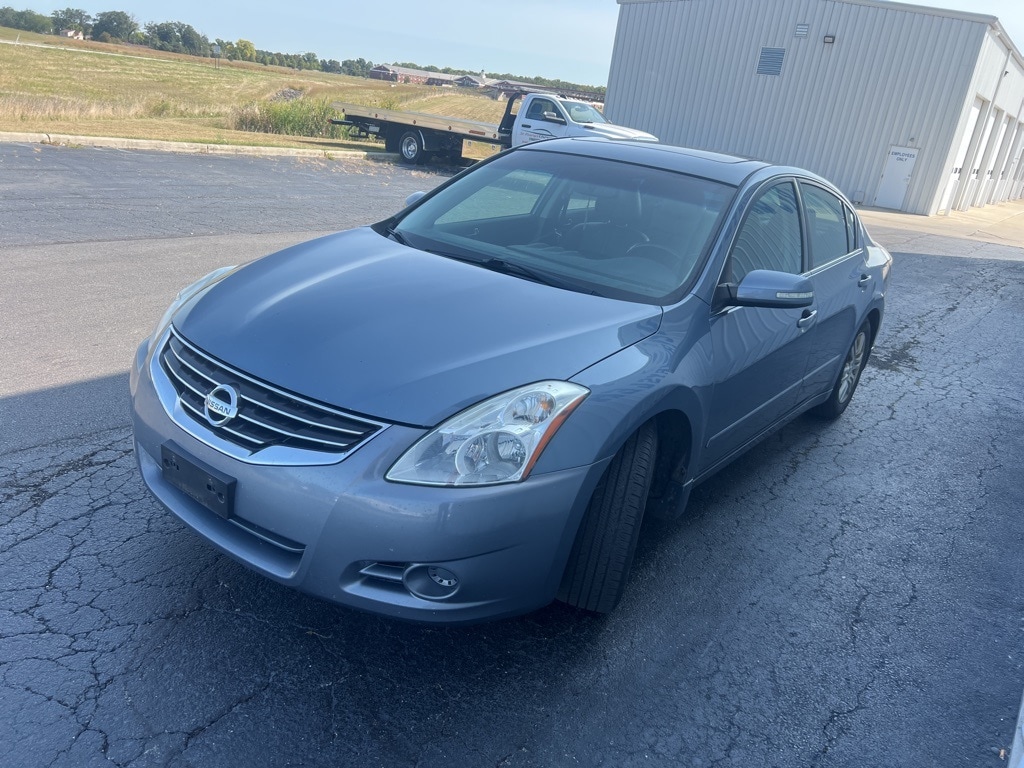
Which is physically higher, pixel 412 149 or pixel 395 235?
pixel 395 235

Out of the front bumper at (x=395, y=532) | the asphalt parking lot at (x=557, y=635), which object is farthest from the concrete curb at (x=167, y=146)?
the front bumper at (x=395, y=532)

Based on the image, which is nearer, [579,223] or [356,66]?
[579,223]

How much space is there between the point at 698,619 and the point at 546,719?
36.4 inches

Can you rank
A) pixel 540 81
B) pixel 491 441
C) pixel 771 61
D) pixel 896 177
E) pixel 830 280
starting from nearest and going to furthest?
1. pixel 491 441
2. pixel 830 280
3. pixel 896 177
4. pixel 771 61
5. pixel 540 81

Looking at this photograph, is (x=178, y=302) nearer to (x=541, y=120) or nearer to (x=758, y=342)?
(x=758, y=342)

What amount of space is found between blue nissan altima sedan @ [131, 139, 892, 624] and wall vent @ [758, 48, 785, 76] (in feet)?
84.0

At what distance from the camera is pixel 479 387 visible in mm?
2695

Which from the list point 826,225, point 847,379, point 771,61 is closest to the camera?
point 826,225

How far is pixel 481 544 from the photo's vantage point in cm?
256

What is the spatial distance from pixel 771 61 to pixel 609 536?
2771cm

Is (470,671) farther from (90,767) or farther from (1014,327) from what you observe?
(1014,327)

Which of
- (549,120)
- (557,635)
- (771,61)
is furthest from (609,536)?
(771,61)

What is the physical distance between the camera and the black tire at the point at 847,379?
18.3 ft

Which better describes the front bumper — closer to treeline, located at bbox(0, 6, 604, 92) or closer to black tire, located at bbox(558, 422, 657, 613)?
black tire, located at bbox(558, 422, 657, 613)
